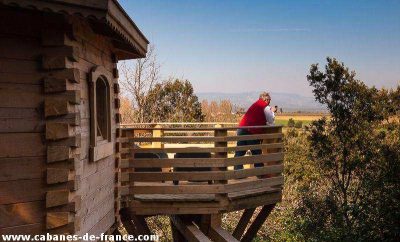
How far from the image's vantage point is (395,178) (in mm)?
9828

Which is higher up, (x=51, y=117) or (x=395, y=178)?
(x=51, y=117)

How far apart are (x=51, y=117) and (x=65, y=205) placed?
0.98 metres

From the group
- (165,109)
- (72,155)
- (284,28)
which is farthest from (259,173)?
(284,28)

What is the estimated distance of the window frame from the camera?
18.2 feet

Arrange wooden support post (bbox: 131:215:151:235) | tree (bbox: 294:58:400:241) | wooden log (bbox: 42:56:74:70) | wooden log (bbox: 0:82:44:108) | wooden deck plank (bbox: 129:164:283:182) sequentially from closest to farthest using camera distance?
1. wooden log (bbox: 0:82:44:108)
2. wooden log (bbox: 42:56:74:70)
3. wooden deck plank (bbox: 129:164:283:182)
4. wooden support post (bbox: 131:215:151:235)
5. tree (bbox: 294:58:400:241)

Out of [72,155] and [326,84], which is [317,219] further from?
[72,155]

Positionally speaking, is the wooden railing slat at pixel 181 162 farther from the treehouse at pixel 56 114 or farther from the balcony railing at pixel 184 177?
the treehouse at pixel 56 114

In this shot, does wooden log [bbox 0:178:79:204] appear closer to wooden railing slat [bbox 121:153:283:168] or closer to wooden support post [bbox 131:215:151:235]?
wooden railing slat [bbox 121:153:283:168]

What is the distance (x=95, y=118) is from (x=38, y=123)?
1.13 metres

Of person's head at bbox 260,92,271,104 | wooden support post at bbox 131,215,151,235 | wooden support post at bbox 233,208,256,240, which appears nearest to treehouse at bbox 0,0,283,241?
wooden support post at bbox 131,215,151,235

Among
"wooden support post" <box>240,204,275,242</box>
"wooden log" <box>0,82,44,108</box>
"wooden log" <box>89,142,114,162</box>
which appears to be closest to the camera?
"wooden log" <box>0,82,44,108</box>

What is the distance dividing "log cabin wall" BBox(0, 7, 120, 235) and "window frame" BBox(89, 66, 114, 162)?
2.13 feet

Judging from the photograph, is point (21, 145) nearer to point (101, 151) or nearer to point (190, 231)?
point (101, 151)

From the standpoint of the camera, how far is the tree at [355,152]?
9878 mm
